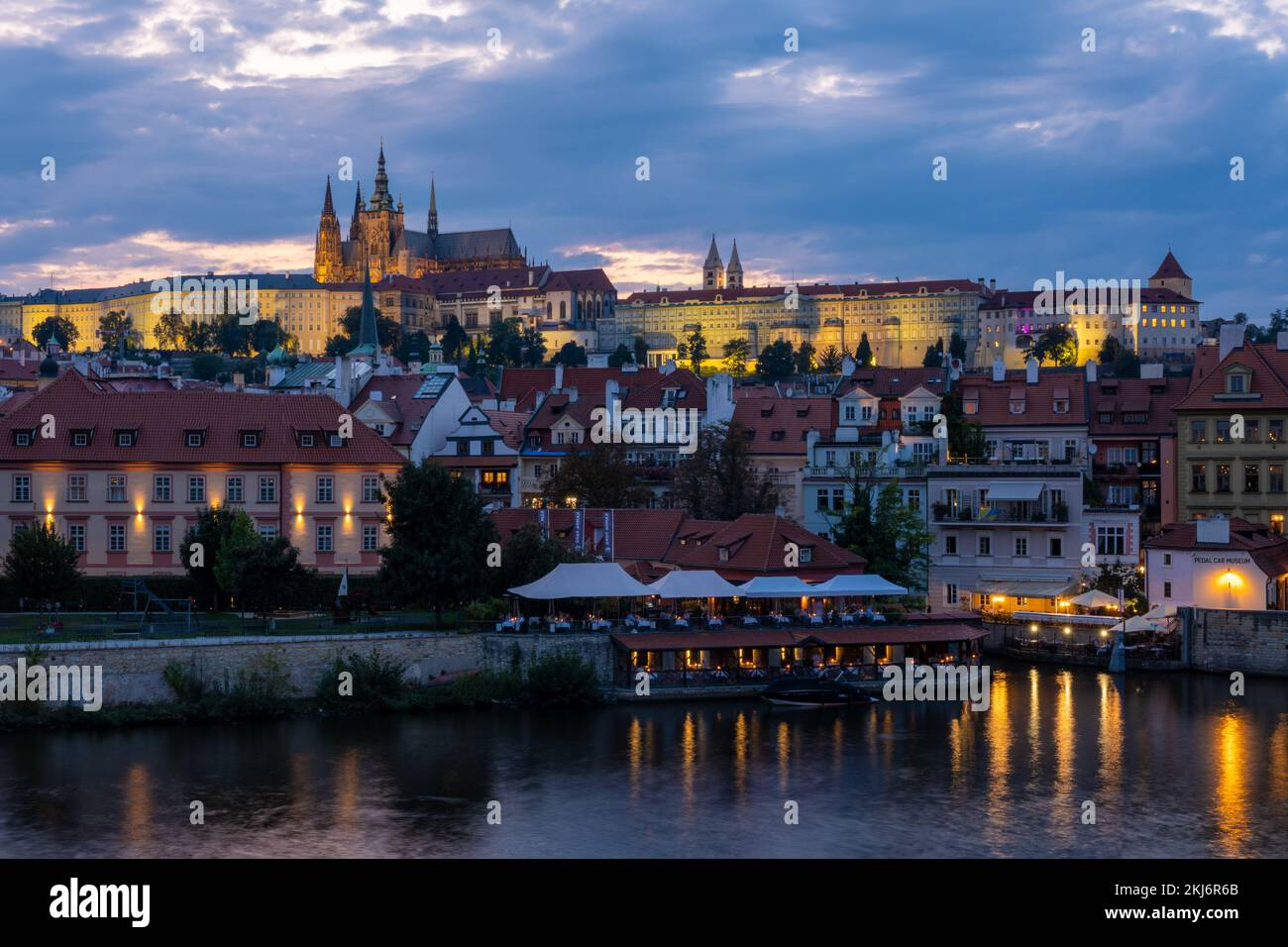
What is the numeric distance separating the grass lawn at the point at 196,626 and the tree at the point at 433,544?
3.47 feet

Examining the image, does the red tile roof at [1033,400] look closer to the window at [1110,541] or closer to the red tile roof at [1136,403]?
the red tile roof at [1136,403]

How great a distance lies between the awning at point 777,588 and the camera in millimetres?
49344

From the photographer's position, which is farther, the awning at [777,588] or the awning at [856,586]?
the awning at [856,586]

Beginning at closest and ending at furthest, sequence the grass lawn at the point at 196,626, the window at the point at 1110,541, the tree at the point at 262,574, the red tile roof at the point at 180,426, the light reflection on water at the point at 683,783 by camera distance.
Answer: the light reflection on water at the point at 683,783, the grass lawn at the point at 196,626, the tree at the point at 262,574, the red tile roof at the point at 180,426, the window at the point at 1110,541

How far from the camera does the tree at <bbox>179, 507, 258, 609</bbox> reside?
5059 cm

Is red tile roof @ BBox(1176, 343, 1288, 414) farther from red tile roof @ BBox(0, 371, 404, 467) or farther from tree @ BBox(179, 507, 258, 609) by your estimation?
tree @ BBox(179, 507, 258, 609)

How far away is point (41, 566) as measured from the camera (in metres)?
48.7

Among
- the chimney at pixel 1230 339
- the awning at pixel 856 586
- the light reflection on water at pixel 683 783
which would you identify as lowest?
the light reflection on water at pixel 683 783

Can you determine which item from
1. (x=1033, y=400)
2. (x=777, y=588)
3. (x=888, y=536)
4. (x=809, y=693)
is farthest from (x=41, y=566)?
(x=1033, y=400)

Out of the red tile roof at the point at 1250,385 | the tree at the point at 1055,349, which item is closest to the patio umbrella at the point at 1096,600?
the red tile roof at the point at 1250,385

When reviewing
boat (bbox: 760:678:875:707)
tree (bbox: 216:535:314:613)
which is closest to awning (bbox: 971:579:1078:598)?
boat (bbox: 760:678:875:707)

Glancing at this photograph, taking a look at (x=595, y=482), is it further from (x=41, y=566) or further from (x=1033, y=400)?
(x=41, y=566)

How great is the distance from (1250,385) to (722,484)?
20.9 m

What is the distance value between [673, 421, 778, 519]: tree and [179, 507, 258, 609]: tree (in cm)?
1908
